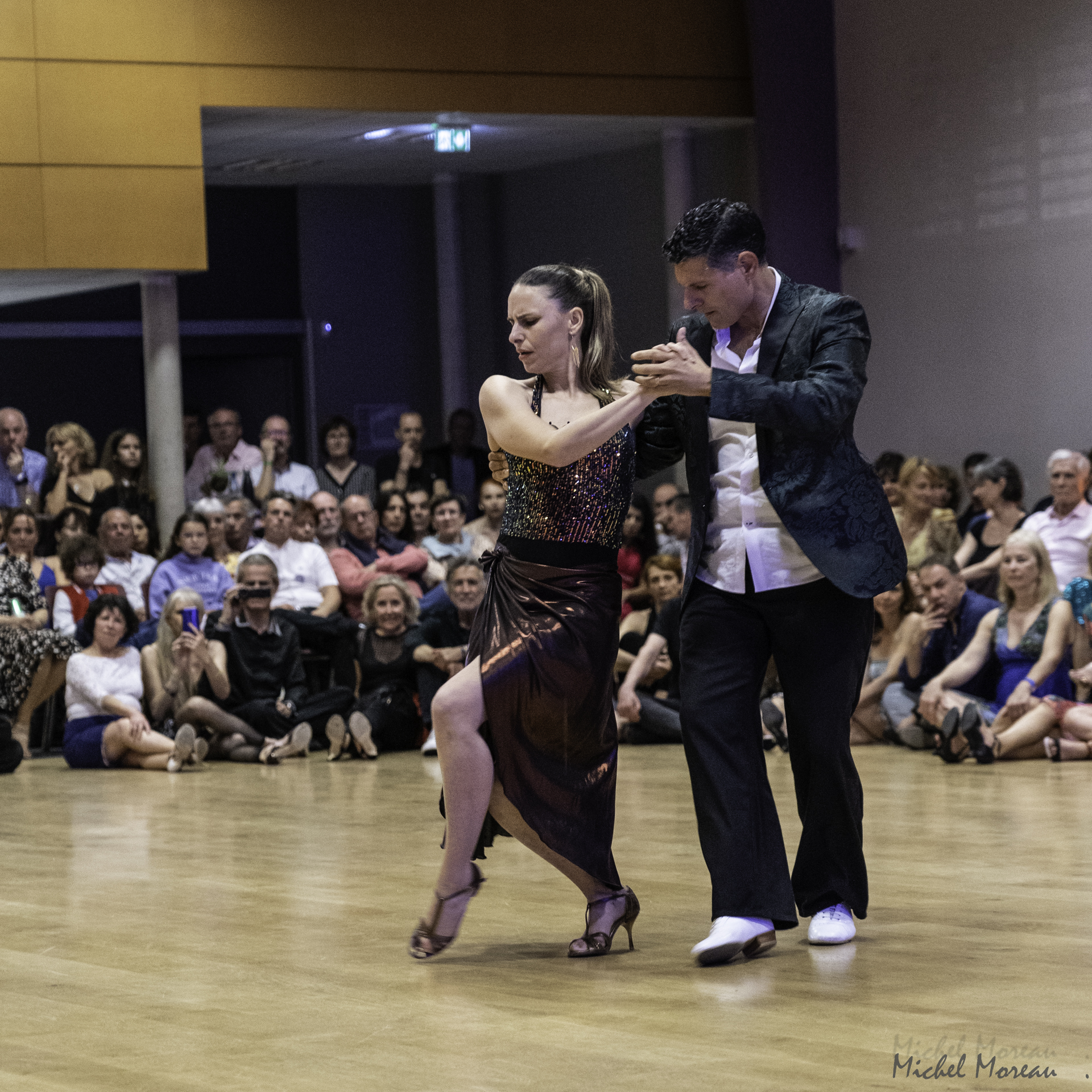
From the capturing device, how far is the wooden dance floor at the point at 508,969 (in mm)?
2969

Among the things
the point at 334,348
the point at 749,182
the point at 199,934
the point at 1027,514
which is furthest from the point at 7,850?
the point at 334,348

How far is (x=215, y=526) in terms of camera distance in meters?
10.1

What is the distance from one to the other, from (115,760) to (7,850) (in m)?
2.81

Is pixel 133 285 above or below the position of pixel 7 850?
above

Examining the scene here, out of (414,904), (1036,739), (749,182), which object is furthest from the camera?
(749,182)

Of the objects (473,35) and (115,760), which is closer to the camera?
(115,760)

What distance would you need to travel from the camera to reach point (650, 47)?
11.9m

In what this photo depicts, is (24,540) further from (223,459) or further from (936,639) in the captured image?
(936,639)

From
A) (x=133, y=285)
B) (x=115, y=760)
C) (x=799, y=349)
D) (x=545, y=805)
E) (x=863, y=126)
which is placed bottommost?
(x=115, y=760)

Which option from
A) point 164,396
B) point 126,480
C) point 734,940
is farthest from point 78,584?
point 734,940

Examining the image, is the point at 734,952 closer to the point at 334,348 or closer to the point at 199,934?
the point at 199,934

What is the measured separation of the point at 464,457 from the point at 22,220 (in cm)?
333

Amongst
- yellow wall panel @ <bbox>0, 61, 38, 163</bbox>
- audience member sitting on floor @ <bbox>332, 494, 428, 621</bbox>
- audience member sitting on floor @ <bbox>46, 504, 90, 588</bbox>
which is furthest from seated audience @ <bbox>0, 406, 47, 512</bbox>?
audience member sitting on floor @ <bbox>332, 494, 428, 621</bbox>

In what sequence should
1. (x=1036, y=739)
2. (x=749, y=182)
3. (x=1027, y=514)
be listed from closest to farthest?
(x=1036, y=739) → (x=1027, y=514) → (x=749, y=182)
